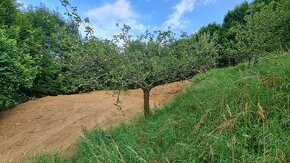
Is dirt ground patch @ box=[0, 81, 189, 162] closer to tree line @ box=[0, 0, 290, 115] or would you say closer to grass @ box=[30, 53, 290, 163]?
tree line @ box=[0, 0, 290, 115]

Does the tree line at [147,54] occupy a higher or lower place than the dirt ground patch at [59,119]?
higher

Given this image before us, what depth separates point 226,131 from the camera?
604 cm

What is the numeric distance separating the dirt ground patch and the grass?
2209 millimetres

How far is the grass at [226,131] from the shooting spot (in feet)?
18.5

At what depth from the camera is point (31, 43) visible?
54.4 ft

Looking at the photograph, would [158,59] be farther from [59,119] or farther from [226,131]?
[59,119]

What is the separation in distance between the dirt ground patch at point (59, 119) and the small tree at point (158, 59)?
72 cm

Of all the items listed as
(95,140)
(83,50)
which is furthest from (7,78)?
(95,140)

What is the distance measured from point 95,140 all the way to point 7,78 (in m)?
6.71

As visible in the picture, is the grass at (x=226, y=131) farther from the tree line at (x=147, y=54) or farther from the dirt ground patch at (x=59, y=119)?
the dirt ground patch at (x=59, y=119)

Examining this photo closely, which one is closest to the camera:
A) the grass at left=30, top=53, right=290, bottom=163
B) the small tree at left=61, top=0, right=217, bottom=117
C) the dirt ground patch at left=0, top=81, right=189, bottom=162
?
the grass at left=30, top=53, right=290, bottom=163

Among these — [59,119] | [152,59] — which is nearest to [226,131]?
[152,59]

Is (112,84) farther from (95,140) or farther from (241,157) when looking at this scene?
(241,157)

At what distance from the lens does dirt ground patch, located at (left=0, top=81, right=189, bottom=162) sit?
429 inches
